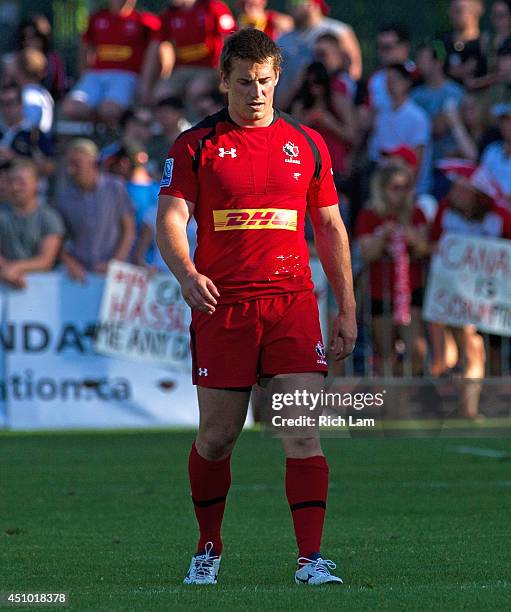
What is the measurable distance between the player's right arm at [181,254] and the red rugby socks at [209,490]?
2.53 feet

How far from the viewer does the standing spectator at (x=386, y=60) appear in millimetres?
16672

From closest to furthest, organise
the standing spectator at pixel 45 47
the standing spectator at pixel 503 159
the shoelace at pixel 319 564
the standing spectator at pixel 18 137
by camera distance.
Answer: the shoelace at pixel 319 564
the standing spectator at pixel 503 159
the standing spectator at pixel 18 137
the standing spectator at pixel 45 47

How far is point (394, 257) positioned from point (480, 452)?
10.8 ft

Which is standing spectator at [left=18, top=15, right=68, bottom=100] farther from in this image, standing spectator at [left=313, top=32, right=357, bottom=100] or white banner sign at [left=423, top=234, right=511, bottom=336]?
white banner sign at [left=423, top=234, right=511, bottom=336]

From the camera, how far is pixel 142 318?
48.7 feet

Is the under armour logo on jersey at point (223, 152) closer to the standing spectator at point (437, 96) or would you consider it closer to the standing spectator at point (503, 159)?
the standing spectator at point (503, 159)

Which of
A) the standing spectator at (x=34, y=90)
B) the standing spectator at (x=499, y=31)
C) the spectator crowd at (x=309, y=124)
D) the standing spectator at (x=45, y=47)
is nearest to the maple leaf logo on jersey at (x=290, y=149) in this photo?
the spectator crowd at (x=309, y=124)

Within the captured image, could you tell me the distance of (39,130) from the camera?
16.5m

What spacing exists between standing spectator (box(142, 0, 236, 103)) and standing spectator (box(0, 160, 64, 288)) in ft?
9.32

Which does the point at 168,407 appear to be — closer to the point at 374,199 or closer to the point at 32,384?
the point at 32,384

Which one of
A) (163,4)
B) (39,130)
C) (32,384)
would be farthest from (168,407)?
(163,4)

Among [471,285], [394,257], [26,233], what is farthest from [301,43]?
[26,233]

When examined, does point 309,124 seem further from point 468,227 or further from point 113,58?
point 113,58

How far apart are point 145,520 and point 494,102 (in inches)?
364
